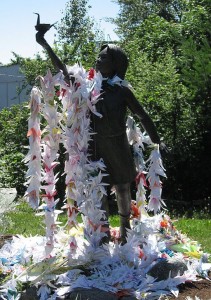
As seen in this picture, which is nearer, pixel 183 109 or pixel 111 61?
pixel 111 61

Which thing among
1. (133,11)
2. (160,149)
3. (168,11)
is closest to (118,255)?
(160,149)

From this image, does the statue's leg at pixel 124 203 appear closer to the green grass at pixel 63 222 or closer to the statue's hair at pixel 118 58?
the statue's hair at pixel 118 58

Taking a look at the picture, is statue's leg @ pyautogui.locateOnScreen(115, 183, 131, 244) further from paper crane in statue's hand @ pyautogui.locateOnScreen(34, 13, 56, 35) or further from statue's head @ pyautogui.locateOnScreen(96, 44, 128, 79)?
paper crane in statue's hand @ pyautogui.locateOnScreen(34, 13, 56, 35)

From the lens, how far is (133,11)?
30.0 metres

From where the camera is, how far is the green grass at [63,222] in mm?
6880

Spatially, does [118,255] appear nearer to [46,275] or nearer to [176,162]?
[46,275]

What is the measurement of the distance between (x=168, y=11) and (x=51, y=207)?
24.6 meters

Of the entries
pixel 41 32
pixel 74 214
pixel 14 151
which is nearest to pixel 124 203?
pixel 74 214

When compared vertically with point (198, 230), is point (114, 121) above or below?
above

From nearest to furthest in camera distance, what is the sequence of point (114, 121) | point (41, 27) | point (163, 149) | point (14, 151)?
point (41, 27), point (114, 121), point (163, 149), point (14, 151)

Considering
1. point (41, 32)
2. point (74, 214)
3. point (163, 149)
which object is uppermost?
point (41, 32)

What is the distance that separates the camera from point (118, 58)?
4883 millimetres

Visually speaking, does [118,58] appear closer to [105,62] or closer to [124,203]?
[105,62]

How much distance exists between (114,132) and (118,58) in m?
0.62
